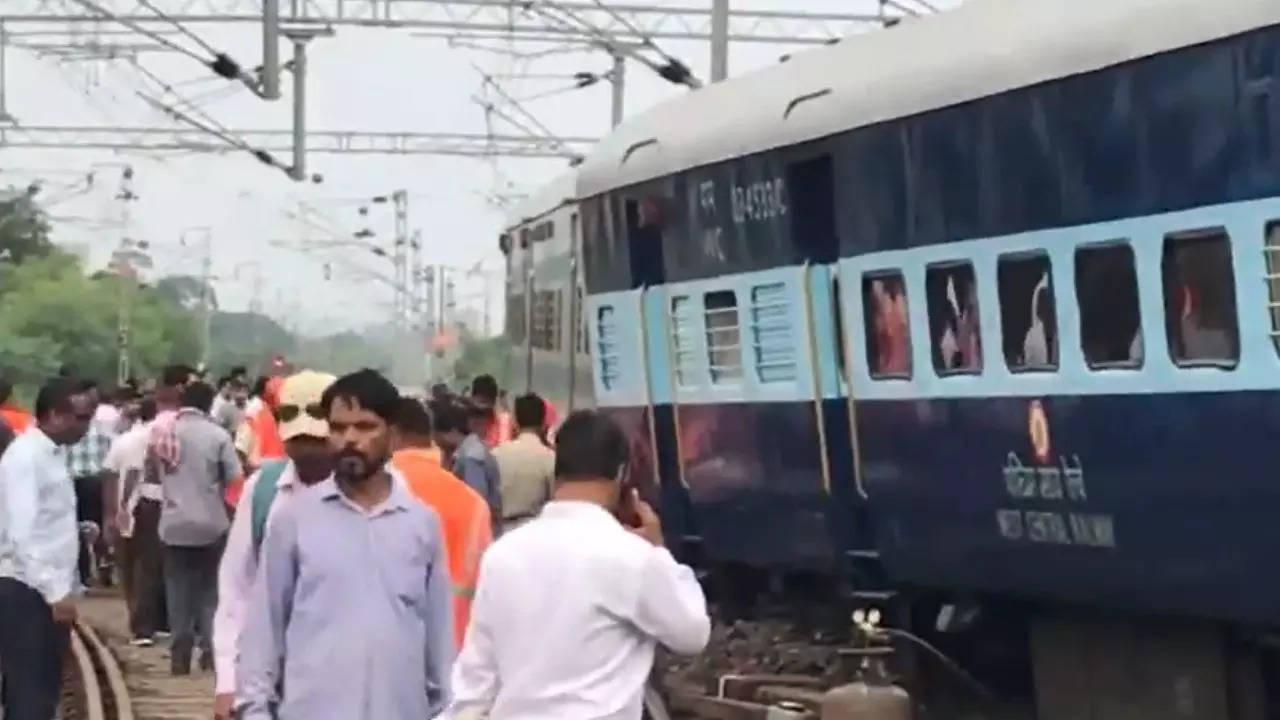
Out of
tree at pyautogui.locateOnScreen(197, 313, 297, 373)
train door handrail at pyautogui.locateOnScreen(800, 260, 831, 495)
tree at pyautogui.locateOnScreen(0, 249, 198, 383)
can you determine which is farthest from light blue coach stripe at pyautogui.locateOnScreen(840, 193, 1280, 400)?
tree at pyautogui.locateOnScreen(197, 313, 297, 373)

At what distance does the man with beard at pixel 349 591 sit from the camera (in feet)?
27.0

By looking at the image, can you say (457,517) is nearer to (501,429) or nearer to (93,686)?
(93,686)

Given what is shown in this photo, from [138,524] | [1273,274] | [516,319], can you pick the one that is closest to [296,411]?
[1273,274]

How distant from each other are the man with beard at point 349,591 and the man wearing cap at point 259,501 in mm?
421

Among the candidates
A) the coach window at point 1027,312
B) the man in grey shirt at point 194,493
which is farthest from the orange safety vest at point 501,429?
the coach window at point 1027,312

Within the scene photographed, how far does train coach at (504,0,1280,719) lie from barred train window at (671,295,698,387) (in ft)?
0.07

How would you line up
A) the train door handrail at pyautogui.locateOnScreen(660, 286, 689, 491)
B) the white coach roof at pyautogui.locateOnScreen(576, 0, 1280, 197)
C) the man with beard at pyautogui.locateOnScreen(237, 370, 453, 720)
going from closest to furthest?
1. the man with beard at pyautogui.locateOnScreen(237, 370, 453, 720)
2. the white coach roof at pyautogui.locateOnScreen(576, 0, 1280, 197)
3. the train door handrail at pyautogui.locateOnScreen(660, 286, 689, 491)

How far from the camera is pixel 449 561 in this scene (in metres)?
9.32

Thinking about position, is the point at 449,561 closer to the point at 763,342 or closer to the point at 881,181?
the point at 881,181

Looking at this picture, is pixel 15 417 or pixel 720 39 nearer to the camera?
pixel 15 417

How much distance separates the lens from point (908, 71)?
1473cm

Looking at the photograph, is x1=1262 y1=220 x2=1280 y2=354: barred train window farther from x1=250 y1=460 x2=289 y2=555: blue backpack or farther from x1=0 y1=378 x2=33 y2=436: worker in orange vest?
x1=0 y1=378 x2=33 y2=436: worker in orange vest

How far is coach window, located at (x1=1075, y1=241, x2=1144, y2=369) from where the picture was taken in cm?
1210

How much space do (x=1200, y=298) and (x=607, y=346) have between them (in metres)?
8.84
